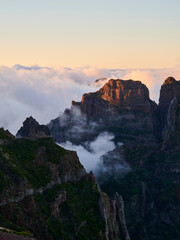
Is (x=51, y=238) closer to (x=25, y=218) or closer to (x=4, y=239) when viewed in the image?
(x=25, y=218)

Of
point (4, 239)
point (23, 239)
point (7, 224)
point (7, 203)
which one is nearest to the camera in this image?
point (4, 239)

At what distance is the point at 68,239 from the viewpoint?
652ft

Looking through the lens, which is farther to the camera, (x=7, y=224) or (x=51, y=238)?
(x=51, y=238)

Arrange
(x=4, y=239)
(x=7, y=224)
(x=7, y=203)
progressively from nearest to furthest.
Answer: (x=4, y=239) → (x=7, y=224) → (x=7, y=203)

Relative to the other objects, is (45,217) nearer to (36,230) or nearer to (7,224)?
(36,230)

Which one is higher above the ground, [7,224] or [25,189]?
[25,189]

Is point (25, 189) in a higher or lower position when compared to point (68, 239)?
higher

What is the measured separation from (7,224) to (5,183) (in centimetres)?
2245

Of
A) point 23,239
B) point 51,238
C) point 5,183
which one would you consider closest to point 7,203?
point 5,183

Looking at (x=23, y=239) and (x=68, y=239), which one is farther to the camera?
(x=68, y=239)

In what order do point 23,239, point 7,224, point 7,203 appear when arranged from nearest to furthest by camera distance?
point 23,239 < point 7,224 < point 7,203

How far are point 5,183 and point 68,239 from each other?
1395 inches

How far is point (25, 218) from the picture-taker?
19012 cm

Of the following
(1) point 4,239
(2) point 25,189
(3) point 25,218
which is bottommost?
(1) point 4,239
